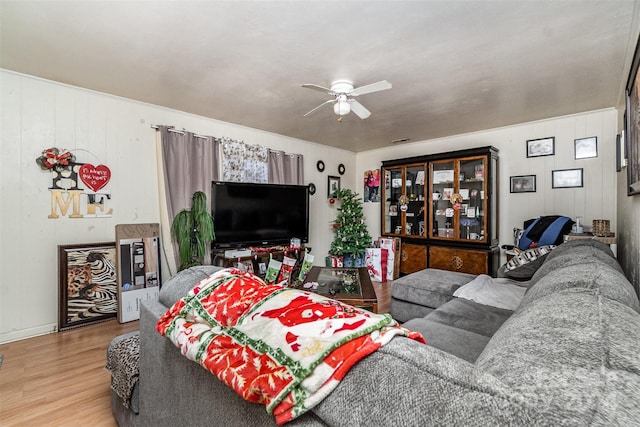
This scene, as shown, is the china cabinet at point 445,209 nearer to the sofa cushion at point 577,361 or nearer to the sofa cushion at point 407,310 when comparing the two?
the sofa cushion at point 407,310

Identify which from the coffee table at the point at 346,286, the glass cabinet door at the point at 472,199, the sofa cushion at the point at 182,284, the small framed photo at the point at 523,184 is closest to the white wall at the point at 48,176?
the coffee table at the point at 346,286

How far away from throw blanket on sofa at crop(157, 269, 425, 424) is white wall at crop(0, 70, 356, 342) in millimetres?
2756

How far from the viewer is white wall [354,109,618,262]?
3602 mm

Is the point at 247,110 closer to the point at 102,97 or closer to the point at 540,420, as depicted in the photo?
the point at 102,97

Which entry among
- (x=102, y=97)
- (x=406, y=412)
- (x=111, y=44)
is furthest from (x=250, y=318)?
(x=102, y=97)

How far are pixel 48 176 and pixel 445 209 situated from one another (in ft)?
16.0

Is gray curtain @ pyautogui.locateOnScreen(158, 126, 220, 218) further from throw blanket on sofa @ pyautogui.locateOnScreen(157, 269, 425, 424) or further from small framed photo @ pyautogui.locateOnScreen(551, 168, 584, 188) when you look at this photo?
small framed photo @ pyautogui.locateOnScreen(551, 168, 584, 188)

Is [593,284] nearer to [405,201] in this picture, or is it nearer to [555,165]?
[555,165]

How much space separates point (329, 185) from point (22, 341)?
4.37m

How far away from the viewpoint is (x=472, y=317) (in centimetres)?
198

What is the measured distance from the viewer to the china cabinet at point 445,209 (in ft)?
14.0

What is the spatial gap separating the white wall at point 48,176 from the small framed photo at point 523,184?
4660mm

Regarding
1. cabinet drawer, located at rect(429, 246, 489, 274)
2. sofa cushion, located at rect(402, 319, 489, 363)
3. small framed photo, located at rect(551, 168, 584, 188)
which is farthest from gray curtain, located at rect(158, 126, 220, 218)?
small framed photo, located at rect(551, 168, 584, 188)

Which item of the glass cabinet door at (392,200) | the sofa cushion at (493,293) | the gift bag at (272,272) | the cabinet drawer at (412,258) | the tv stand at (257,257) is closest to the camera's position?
the sofa cushion at (493,293)
